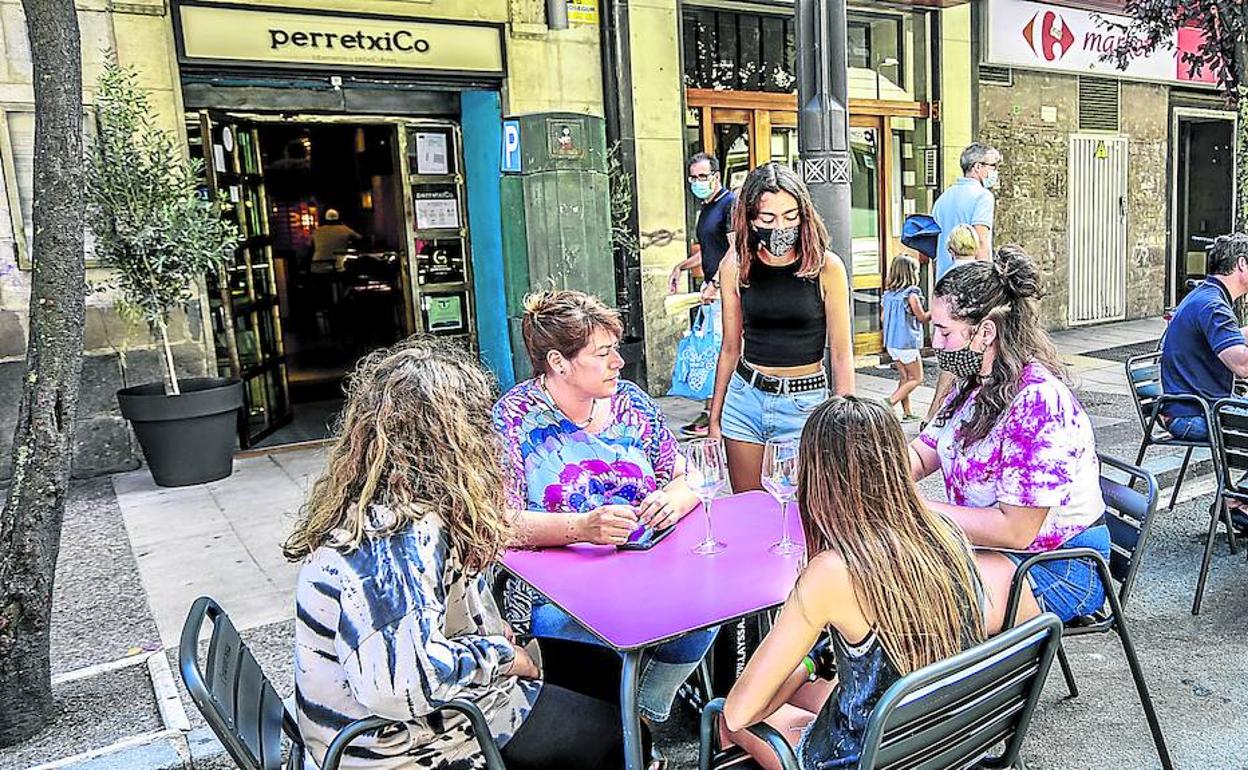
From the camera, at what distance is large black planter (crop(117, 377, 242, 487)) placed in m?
5.57

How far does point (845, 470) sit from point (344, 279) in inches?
369

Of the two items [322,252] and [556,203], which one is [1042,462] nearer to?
[556,203]

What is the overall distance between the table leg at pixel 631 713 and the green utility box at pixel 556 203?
493cm

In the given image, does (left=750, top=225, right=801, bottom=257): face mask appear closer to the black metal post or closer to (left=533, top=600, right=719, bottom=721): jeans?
the black metal post

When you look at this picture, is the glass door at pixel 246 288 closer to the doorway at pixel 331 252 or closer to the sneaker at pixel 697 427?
the doorway at pixel 331 252

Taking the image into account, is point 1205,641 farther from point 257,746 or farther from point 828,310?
point 257,746

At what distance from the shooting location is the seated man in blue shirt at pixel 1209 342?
4312 mm

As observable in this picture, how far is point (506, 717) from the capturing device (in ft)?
6.86

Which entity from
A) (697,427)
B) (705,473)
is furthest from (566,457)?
(697,427)

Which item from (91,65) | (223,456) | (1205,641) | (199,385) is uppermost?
(91,65)

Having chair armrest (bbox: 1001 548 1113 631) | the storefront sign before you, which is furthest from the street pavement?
the storefront sign

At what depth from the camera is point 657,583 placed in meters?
2.24

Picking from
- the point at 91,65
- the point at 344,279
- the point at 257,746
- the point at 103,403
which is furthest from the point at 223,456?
the point at 344,279

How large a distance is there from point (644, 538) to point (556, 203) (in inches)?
184
